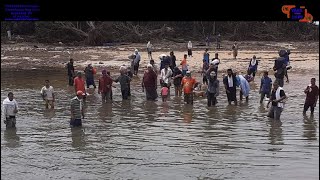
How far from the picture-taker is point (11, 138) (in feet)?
39.5

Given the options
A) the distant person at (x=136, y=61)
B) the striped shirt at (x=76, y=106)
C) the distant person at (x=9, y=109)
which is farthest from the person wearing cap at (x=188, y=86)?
the distant person at (x=136, y=61)

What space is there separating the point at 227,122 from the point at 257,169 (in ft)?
14.5

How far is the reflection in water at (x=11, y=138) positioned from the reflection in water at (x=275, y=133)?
529 centimetres

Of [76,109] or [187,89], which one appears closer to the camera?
[76,109]

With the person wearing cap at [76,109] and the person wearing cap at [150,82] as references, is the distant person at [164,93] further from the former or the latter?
the person wearing cap at [76,109]

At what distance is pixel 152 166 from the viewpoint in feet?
31.4

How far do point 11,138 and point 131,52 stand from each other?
23.5m

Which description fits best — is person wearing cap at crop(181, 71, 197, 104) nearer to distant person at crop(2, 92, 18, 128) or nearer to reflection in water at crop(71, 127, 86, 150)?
reflection in water at crop(71, 127, 86, 150)

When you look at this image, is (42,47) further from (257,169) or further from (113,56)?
(257,169)

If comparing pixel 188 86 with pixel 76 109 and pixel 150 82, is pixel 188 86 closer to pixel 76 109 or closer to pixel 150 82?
pixel 150 82

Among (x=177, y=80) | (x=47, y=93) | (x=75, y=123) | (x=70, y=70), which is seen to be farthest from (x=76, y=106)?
(x=70, y=70)

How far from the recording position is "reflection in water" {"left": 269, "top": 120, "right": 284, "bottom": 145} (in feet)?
37.1
